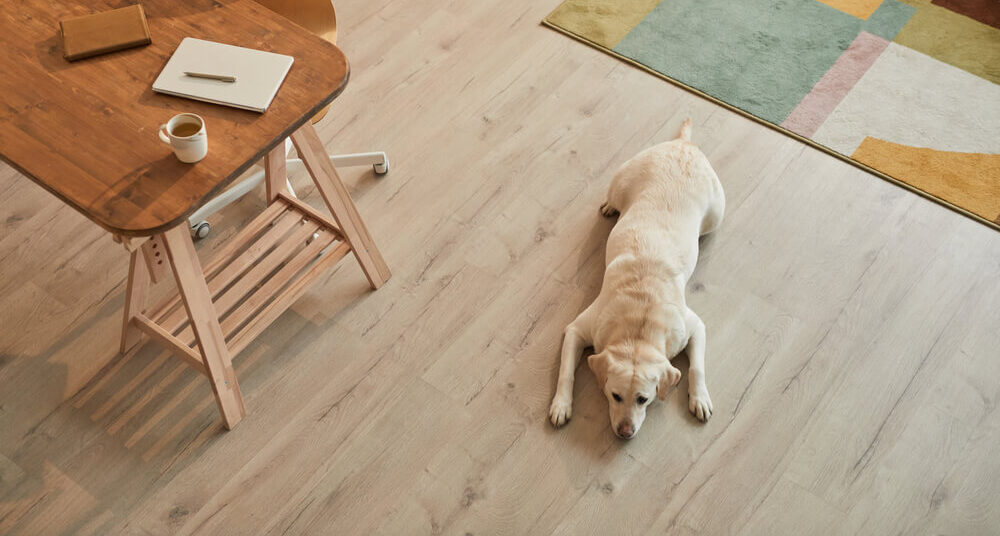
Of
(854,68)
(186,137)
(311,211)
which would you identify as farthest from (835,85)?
(186,137)

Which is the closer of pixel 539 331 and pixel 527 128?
pixel 539 331

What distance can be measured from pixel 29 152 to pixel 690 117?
1.87 meters

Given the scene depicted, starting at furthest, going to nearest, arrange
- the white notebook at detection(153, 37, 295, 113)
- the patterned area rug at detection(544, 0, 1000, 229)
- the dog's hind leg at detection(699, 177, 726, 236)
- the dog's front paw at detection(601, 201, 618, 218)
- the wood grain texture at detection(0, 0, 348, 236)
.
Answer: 1. the patterned area rug at detection(544, 0, 1000, 229)
2. the dog's front paw at detection(601, 201, 618, 218)
3. the dog's hind leg at detection(699, 177, 726, 236)
4. the white notebook at detection(153, 37, 295, 113)
5. the wood grain texture at detection(0, 0, 348, 236)

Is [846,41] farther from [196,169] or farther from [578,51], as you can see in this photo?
[196,169]

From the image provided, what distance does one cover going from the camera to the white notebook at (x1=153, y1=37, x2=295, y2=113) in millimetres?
1783

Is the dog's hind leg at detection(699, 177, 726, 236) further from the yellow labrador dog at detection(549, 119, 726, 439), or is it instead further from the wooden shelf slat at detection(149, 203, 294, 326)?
the wooden shelf slat at detection(149, 203, 294, 326)

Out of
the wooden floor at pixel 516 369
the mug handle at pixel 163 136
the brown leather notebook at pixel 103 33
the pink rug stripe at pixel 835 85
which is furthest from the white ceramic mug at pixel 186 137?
the pink rug stripe at pixel 835 85

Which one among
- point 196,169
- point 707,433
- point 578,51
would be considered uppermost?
point 196,169

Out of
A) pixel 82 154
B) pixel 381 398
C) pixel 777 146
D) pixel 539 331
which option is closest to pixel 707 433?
pixel 539 331

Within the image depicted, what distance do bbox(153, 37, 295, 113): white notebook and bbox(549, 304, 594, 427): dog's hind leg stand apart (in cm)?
91

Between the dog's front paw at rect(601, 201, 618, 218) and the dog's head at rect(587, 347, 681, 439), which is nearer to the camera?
the dog's head at rect(587, 347, 681, 439)

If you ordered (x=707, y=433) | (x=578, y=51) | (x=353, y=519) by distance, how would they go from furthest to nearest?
(x=578, y=51)
(x=707, y=433)
(x=353, y=519)

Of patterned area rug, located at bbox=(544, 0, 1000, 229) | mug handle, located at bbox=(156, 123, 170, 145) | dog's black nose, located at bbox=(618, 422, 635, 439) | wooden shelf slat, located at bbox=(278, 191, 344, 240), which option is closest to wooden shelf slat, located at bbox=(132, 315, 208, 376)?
wooden shelf slat, located at bbox=(278, 191, 344, 240)

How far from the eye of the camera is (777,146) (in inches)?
108
